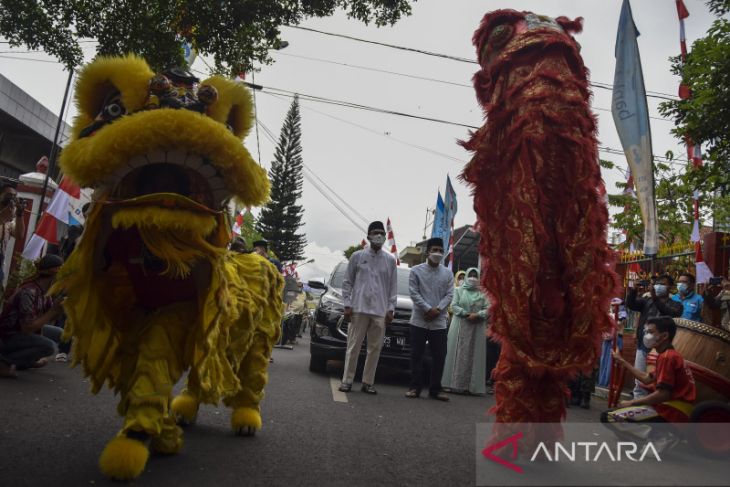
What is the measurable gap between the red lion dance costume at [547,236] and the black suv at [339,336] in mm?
5420

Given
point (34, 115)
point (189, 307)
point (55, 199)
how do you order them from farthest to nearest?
point (34, 115), point (55, 199), point (189, 307)

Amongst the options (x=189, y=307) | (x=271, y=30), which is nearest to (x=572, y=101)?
(x=189, y=307)

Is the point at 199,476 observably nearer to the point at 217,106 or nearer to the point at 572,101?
the point at 217,106

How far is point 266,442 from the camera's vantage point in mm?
3883

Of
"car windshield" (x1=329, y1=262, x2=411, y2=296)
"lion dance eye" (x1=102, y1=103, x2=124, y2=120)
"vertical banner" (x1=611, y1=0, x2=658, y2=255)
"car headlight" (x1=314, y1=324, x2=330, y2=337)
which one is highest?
"vertical banner" (x1=611, y1=0, x2=658, y2=255)

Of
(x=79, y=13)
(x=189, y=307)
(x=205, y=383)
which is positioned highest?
(x=79, y=13)

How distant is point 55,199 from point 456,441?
257 inches

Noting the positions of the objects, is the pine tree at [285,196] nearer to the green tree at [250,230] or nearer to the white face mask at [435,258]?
the green tree at [250,230]

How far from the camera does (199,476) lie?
9.78 ft

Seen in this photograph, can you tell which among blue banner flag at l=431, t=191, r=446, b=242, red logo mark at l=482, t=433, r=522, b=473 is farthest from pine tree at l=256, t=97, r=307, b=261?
red logo mark at l=482, t=433, r=522, b=473

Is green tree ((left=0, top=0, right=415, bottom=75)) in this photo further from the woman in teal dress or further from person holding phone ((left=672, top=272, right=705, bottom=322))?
person holding phone ((left=672, top=272, right=705, bottom=322))

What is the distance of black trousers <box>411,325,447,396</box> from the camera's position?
7.00 metres

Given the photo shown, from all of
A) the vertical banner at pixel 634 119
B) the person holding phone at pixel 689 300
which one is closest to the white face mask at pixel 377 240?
the vertical banner at pixel 634 119

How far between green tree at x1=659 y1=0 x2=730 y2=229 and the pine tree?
1520 inches
